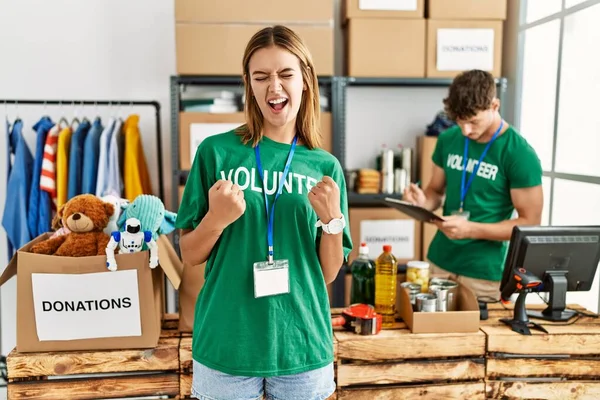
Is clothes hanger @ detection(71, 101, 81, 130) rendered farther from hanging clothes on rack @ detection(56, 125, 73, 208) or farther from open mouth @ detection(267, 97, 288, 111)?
open mouth @ detection(267, 97, 288, 111)

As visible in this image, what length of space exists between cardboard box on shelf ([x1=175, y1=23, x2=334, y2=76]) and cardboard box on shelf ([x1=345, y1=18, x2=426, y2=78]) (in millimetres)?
173

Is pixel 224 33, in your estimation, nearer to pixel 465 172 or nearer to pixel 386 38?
pixel 386 38

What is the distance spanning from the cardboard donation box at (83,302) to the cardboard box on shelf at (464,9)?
214 centimetres

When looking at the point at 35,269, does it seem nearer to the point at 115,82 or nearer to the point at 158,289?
the point at 158,289

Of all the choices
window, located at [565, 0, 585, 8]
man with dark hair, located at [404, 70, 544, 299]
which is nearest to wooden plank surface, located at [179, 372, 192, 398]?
man with dark hair, located at [404, 70, 544, 299]

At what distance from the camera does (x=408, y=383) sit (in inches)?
66.8

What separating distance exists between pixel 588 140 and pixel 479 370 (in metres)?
1.39

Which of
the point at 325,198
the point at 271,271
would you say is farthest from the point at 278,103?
the point at 271,271

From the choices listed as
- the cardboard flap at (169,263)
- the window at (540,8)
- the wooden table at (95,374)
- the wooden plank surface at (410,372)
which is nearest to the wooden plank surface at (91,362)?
the wooden table at (95,374)

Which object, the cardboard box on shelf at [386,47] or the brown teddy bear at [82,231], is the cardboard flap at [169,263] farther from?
the cardboard box on shelf at [386,47]

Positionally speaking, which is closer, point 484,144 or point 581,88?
point 484,144

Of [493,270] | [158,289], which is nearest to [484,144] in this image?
[493,270]

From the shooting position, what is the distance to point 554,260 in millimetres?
1798

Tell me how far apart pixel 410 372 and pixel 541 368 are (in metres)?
0.43
